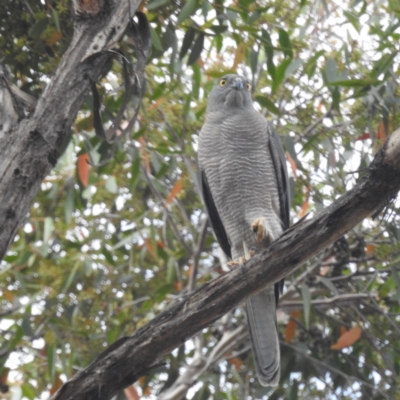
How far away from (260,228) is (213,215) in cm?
48

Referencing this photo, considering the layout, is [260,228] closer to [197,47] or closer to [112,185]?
[197,47]

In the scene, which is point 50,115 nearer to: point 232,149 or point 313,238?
point 313,238

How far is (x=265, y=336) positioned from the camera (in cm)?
396

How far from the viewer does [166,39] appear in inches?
151

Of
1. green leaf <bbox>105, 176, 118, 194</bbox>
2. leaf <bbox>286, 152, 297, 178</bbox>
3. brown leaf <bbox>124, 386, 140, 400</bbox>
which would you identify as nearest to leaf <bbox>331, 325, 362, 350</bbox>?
leaf <bbox>286, 152, 297, 178</bbox>

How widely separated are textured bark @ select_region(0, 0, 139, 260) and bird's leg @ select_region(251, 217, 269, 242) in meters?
1.65

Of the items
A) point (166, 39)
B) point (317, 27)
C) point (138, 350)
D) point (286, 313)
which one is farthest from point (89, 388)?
point (317, 27)

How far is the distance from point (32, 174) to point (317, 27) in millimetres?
3106

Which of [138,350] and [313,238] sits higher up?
[313,238]

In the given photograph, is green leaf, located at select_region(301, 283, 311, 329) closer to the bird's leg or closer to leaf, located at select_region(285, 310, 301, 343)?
the bird's leg

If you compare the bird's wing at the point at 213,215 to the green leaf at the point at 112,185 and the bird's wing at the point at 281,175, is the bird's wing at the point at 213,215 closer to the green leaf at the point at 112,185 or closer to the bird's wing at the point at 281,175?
the bird's wing at the point at 281,175

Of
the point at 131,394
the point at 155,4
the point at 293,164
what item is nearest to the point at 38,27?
the point at 155,4

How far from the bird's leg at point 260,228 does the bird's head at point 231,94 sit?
89cm

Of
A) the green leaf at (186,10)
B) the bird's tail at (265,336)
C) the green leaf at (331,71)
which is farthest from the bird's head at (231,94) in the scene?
the bird's tail at (265,336)
